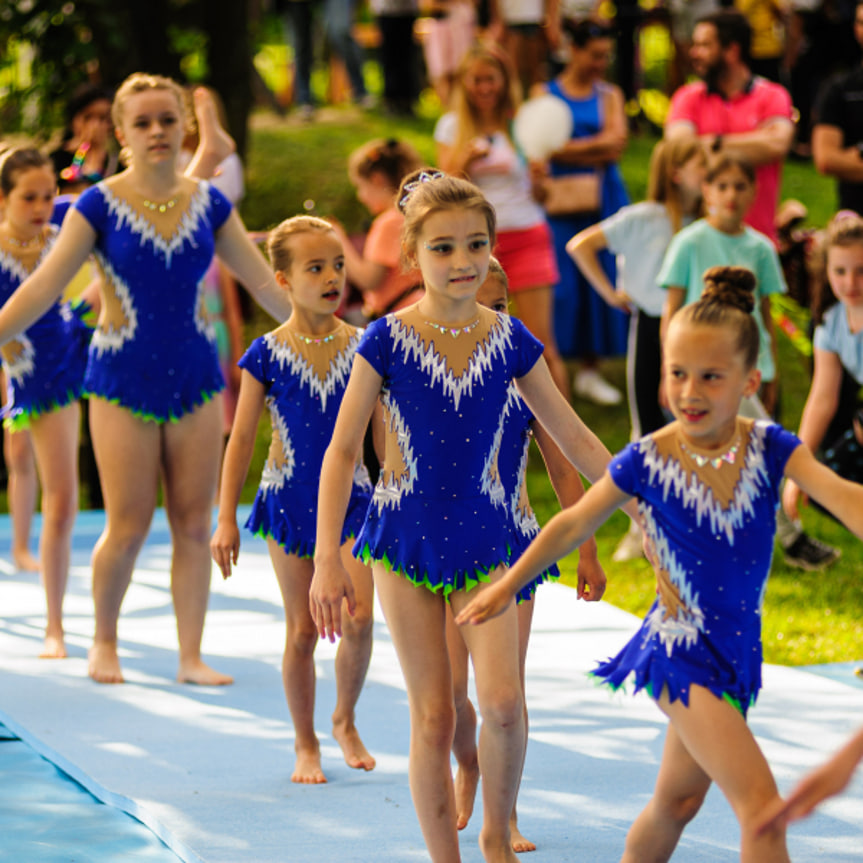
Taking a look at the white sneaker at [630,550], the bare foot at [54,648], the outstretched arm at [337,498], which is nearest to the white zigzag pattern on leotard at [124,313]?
the bare foot at [54,648]

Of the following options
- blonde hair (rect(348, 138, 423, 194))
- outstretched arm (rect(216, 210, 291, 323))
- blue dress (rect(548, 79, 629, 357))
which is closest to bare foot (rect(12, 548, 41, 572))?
blonde hair (rect(348, 138, 423, 194))

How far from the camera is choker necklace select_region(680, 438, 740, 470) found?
2.97m

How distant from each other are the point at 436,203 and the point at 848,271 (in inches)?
96.4

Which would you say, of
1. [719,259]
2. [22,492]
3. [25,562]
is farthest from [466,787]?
[25,562]

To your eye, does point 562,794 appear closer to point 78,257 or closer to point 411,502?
point 411,502

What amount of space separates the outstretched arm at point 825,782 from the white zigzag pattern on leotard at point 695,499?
2.14 ft

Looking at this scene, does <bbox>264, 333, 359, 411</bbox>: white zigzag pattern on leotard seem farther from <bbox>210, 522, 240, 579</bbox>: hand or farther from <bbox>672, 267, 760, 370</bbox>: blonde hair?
<bbox>672, 267, 760, 370</bbox>: blonde hair

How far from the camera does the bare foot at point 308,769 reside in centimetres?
423

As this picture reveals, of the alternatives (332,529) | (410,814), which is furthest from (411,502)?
(410,814)

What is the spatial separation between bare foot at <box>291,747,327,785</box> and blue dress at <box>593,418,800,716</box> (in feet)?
5.00

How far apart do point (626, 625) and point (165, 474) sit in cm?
194

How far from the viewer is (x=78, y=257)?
4930 mm

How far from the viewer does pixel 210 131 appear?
17.8 feet

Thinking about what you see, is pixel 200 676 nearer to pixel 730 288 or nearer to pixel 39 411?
pixel 39 411
